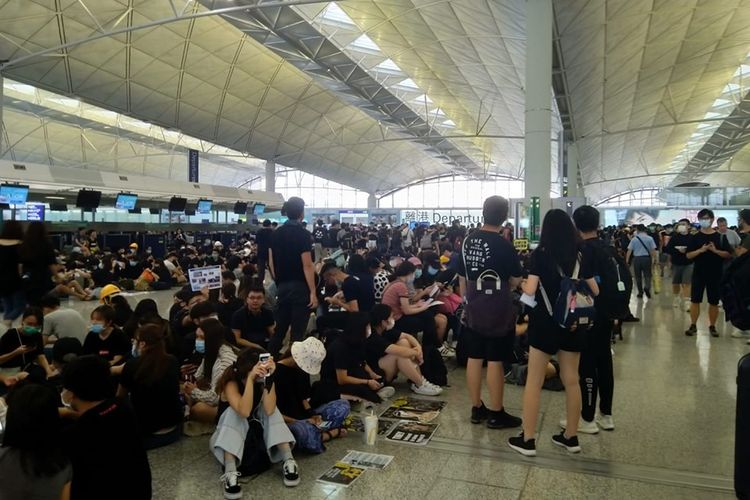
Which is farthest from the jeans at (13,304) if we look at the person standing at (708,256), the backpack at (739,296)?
the person standing at (708,256)

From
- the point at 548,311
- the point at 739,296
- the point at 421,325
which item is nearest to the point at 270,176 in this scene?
the point at 421,325

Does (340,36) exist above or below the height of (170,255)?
above

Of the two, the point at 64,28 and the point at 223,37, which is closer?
the point at 64,28

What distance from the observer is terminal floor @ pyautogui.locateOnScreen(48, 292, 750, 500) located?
3637 millimetres

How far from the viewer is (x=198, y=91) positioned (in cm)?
2664

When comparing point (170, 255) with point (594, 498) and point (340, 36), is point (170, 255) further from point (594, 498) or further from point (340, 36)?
point (594, 498)

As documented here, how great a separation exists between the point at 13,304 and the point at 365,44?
20727 millimetres

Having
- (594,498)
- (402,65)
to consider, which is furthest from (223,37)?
(594,498)

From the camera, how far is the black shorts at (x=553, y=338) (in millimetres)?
4004

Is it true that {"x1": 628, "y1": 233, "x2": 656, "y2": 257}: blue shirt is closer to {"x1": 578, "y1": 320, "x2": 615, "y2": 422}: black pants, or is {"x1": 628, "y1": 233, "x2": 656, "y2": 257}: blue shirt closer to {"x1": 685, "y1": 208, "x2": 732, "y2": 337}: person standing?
{"x1": 685, "y1": 208, "x2": 732, "y2": 337}: person standing

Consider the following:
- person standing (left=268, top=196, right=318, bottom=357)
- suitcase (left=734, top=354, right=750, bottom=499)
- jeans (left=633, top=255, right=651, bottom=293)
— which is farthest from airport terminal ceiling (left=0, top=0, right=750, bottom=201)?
suitcase (left=734, top=354, right=750, bottom=499)

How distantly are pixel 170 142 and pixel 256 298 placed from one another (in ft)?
120

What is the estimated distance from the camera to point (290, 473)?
3770 millimetres

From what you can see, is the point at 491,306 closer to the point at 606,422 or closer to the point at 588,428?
the point at 588,428
